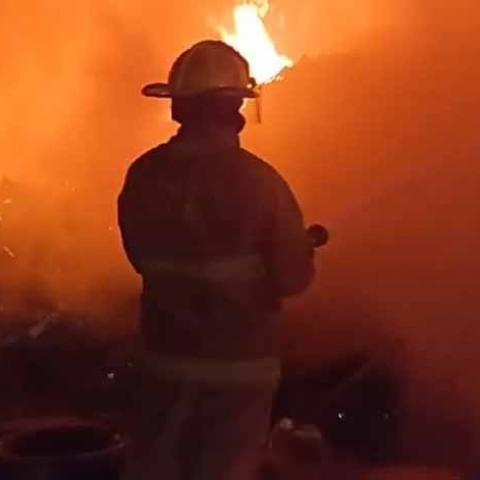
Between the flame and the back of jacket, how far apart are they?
1962mm

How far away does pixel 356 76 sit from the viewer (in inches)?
252

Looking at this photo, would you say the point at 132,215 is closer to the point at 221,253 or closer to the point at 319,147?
the point at 221,253

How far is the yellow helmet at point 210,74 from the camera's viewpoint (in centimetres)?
444

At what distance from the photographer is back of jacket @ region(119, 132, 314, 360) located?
4383mm

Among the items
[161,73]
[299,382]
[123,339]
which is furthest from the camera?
[161,73]

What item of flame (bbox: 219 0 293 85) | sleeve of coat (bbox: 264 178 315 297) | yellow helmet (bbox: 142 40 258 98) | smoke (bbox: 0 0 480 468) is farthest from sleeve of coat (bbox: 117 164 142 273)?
flame (bbox: 219 0 293 85)

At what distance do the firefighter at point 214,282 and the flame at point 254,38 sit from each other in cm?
188

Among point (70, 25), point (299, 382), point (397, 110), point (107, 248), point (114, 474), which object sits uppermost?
point (70, 25)

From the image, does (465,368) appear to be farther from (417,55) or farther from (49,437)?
(49,437)

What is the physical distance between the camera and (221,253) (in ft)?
14.5

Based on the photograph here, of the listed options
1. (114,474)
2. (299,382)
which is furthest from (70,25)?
(114,474)

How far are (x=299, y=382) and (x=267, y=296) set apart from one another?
140cm

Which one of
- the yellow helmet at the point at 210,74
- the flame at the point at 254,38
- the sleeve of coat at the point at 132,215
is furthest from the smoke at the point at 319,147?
the yellow helmet at the point at 210,74

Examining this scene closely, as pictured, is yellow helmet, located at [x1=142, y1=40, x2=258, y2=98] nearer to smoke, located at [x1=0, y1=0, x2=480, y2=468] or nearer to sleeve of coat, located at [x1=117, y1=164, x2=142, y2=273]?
sleeve of coat, located at [x1=117, y1=164, x2=142, y2=273]
